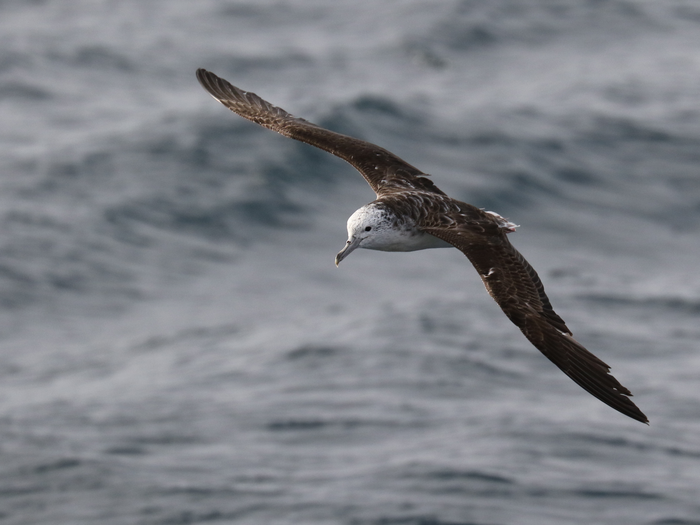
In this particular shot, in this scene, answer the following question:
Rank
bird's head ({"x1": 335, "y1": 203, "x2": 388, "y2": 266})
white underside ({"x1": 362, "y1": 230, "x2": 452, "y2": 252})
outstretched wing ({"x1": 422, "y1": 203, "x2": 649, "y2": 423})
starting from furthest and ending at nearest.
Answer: white underside ({"x1": 362, "y1": 230, "x2": 452, "y2": 252}), bird's head ({"x1": 335, "y1": 203, "x2": 388, "y2": 266}), outstretched wing ({"x1": 422, "y1": 203, "x2": 649, "y2": 423})

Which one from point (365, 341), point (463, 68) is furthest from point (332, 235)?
point (463, 68)

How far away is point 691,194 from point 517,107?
22.8 ft

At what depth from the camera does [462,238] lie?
39.2ft

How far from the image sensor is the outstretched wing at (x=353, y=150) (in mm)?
14133

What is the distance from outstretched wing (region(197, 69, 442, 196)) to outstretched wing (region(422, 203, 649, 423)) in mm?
1638

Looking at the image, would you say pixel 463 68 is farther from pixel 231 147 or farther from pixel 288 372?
pixel 288 372

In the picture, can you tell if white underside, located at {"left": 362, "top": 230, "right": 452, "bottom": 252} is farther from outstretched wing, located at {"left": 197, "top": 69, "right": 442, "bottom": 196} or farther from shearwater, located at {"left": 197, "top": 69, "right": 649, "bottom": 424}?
outstretched wing, located at {"left": 197, "top": 69, "right": 442, "bottom": 196}

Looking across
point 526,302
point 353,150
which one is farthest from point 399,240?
point 353,150

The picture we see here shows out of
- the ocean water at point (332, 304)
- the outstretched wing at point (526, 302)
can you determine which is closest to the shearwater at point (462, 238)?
the outstretched wing at point (526, 302)

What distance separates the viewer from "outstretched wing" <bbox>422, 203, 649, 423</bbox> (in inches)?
420

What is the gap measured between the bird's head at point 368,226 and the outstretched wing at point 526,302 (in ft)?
1.72

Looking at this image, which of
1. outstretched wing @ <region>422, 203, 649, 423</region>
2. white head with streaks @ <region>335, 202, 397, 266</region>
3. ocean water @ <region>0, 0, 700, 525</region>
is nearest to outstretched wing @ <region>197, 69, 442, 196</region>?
white head with streaks @ <region>335, 202, 397, 266</region>

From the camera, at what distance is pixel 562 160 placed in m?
33.1

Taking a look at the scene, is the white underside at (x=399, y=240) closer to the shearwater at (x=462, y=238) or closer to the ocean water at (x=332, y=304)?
the shearwater at (x=462, y=238)
